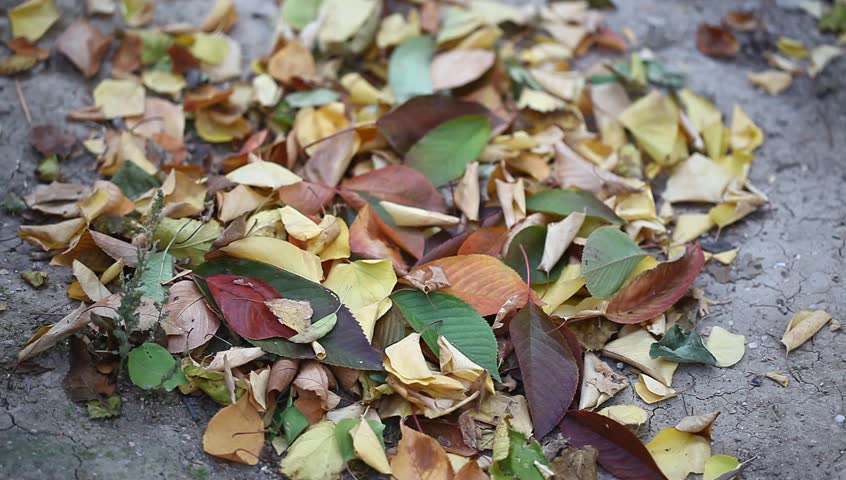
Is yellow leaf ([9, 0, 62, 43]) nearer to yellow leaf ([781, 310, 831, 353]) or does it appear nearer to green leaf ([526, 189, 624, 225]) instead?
green leaf ([526, 189, 624, 225])

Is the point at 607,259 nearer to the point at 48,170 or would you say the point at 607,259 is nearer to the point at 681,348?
the point at 681,348

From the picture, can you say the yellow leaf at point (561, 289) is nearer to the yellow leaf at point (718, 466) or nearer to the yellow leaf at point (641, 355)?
the yellow leaf at point (641, 355)

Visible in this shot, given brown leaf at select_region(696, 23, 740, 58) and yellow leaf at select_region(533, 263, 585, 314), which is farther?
brown leaf at select_region(696, 23, 740, 58)

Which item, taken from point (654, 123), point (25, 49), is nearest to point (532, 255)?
point (654, 123)

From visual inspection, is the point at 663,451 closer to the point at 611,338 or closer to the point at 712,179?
the point at 611,338

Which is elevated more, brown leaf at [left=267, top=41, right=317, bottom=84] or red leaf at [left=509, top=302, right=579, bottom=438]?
brown leaf at [left=267, top=41, right=317, bottom=84]

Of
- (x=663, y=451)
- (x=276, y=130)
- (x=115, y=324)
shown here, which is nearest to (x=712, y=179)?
(x=663, y=451)

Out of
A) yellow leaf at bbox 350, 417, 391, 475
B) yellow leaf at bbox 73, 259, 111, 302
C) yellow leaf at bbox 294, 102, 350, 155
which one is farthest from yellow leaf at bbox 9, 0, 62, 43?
yellow leaf at bbox 350, 417, 391, 475

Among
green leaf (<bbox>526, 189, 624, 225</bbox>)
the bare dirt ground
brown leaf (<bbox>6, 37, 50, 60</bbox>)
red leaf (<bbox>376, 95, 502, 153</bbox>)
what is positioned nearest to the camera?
the bare dirt ground
